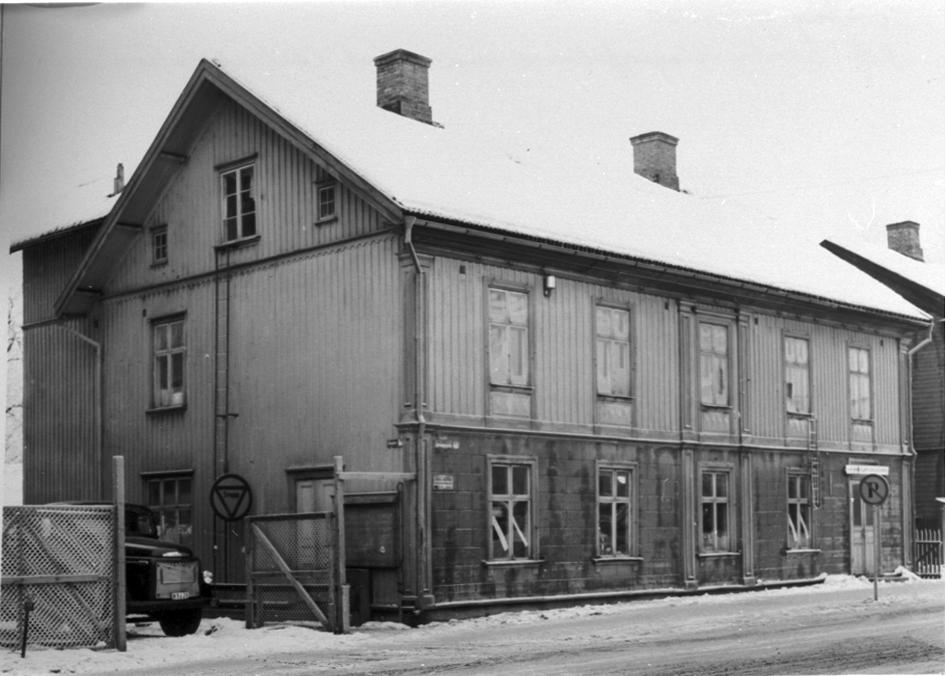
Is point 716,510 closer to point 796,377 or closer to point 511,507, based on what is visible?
point 796,377

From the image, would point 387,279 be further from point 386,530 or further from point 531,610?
point 531,610

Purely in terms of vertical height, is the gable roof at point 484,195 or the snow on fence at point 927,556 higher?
the gable roof at point 484,195

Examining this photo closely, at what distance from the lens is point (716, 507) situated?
1203 inches

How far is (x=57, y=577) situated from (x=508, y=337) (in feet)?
31.3

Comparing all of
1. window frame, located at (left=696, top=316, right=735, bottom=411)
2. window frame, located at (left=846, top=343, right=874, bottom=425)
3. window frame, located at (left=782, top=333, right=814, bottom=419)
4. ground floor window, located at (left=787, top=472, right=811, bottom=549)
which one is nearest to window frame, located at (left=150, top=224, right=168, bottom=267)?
window frame, located at (left=696, top=316, right=735, bottom=411)

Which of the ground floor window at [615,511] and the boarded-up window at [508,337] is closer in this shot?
the boarded-up window at [508,337]

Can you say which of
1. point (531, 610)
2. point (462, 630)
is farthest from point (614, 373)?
point (462, 630)

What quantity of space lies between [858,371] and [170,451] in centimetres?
1516

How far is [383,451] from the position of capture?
978 inches

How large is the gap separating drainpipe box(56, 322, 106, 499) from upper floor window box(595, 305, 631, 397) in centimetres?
936

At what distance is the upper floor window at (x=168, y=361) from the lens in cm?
2853

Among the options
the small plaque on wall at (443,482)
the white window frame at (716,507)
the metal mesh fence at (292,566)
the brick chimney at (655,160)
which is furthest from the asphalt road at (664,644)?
the brick chimney at (655,160)

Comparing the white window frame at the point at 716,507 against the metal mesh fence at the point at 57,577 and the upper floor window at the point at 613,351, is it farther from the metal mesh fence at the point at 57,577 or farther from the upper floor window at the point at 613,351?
the metal mesh fence at the point at 57,577

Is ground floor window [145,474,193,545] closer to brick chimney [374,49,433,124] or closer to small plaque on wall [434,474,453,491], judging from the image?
small plaque on wall [434,474,453,491]
